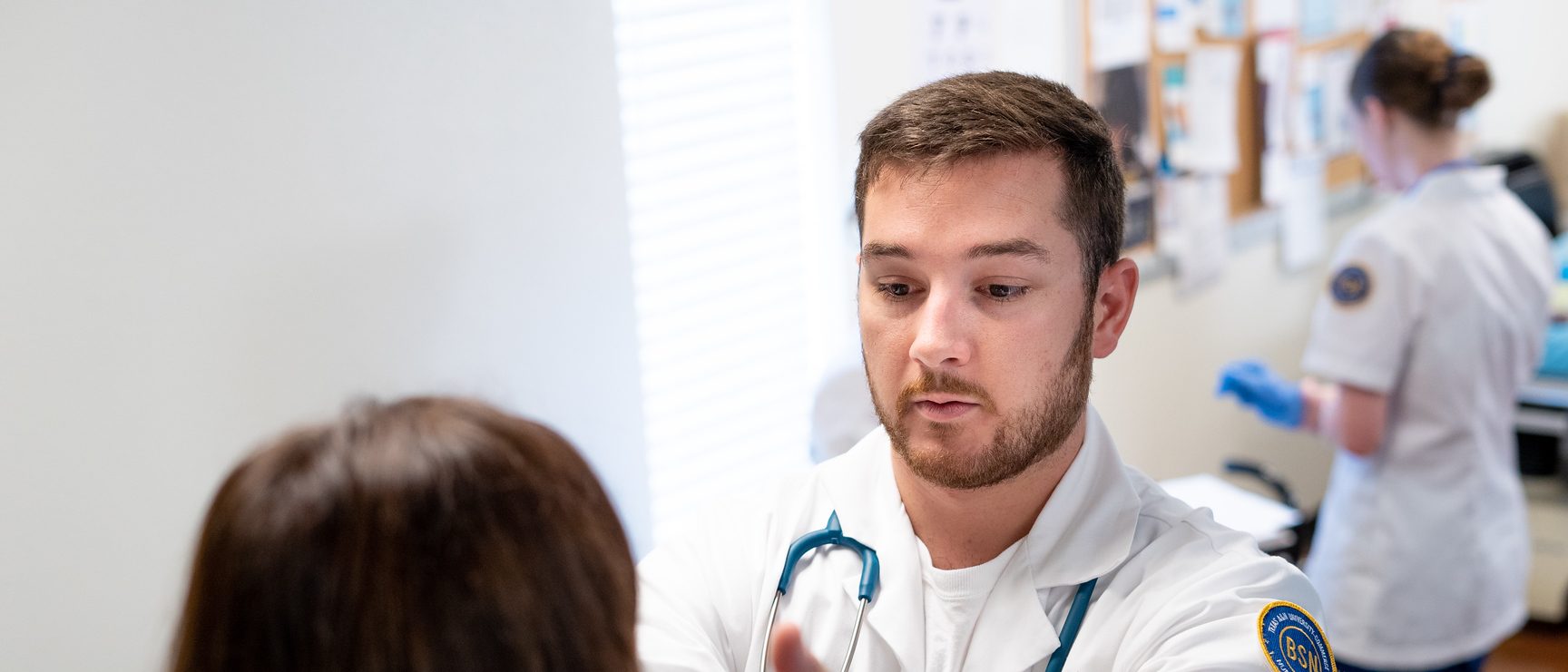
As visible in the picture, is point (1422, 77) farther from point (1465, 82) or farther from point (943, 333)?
point (943, 333)

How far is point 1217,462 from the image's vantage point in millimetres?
3820

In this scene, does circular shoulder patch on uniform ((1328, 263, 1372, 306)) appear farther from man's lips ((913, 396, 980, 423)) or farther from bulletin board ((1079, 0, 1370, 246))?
man's lips ((913, 396, 980, 423))

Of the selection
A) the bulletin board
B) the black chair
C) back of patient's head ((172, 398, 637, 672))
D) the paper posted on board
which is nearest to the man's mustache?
back of patient's head ((172, 398, 637, 672))

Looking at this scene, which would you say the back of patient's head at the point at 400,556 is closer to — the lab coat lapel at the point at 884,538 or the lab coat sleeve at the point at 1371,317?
the lab coat lapel at the point at 884,538

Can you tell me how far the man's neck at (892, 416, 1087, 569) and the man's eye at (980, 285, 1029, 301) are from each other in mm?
168

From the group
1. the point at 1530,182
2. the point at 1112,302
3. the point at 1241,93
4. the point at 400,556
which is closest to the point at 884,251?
the point at 1112,302

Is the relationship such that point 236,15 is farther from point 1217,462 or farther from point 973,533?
point 1217,462

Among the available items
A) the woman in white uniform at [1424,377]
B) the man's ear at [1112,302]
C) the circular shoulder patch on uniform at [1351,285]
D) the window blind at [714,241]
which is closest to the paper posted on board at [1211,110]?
the woman in white uniform at [1424,377]

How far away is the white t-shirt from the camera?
1.28m

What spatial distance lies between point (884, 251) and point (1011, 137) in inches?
6.3

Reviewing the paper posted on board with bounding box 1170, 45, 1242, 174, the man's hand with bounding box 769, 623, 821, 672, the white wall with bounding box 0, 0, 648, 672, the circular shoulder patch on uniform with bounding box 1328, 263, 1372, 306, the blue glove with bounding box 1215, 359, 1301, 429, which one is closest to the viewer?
the man's hand with bounding box 769, 623, 821, 672

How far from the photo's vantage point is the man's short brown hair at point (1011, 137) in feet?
4.11

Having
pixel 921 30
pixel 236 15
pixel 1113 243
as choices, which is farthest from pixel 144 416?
pixel 921 30

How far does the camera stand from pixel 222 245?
1631 mm
